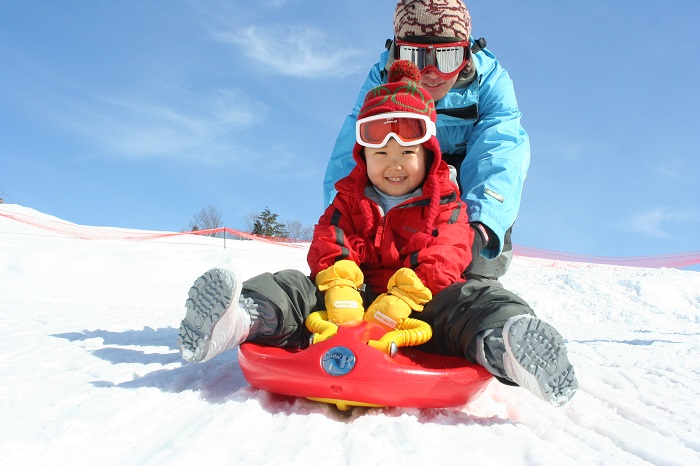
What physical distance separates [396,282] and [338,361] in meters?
0.53

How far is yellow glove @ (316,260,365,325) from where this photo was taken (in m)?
1.98

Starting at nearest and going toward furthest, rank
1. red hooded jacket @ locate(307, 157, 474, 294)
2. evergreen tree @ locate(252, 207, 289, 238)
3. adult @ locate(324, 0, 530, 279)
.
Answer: red hooded jacket @ locate(307, 157, 474, 294) → adult @ locate(324, 0, 530, 279) → evergreen tree @ locate(252, 207, 289, 238)

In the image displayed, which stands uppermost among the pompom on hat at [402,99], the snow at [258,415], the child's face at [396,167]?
the pompom on hat at [402,99]

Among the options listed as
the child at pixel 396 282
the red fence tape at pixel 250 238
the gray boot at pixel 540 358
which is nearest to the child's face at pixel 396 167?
the child at pixel 396 282

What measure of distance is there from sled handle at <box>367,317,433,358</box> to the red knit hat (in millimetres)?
445

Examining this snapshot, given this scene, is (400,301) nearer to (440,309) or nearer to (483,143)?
(440,309)

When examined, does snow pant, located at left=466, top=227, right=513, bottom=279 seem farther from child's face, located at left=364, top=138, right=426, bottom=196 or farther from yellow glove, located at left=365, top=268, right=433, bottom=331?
yellow glove, located at left=365, top=268, right=433, bottom=331

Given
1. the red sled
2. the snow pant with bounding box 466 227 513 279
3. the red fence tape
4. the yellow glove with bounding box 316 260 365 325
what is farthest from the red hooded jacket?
the red fence tape

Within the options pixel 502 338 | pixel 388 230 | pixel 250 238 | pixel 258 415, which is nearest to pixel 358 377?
pixel 258 415

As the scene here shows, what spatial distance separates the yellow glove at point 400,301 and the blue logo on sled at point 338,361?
0.35m

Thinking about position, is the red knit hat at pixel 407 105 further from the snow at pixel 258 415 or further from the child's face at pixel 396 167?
the snow at pixel 258 415

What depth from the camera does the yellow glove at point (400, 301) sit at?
195 cm

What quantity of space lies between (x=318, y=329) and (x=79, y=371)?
95 cm

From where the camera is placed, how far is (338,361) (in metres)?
1.61
